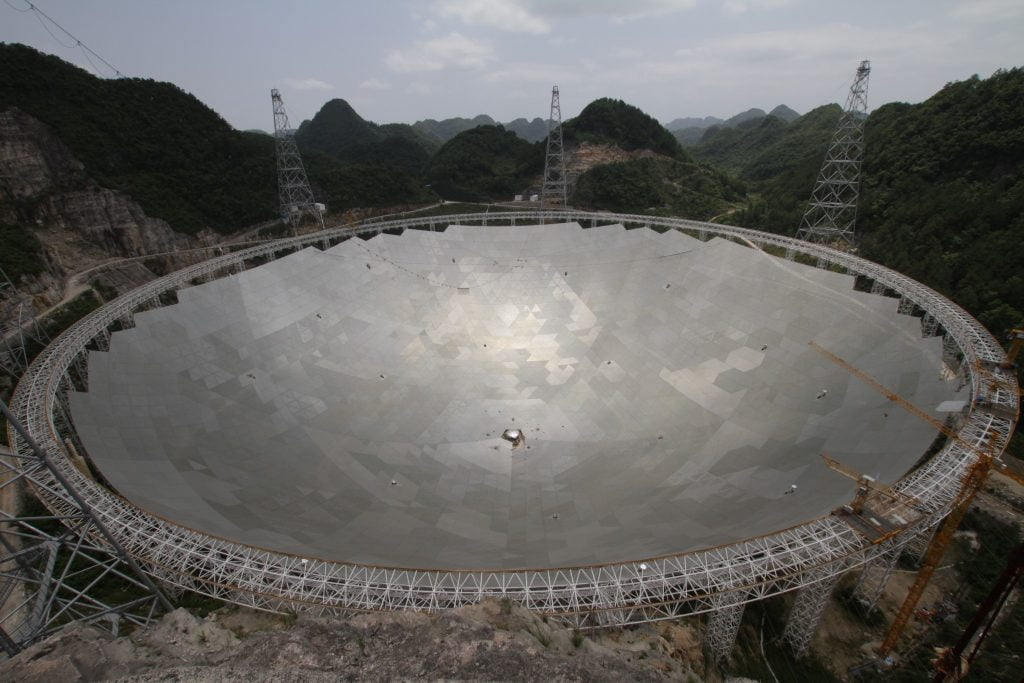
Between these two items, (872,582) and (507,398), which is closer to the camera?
(872,582)

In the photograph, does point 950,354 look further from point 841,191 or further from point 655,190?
point 655,190

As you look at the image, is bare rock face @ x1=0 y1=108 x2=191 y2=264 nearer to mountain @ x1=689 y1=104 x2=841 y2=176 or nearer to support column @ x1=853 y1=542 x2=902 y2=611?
support column @ x1=853 y1=542 x2=902 y2=611

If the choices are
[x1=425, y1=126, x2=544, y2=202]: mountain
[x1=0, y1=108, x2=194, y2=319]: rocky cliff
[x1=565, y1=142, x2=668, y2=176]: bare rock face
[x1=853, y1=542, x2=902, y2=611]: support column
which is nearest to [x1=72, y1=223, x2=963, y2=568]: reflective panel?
[x1=853, y1=542, x2=902, y2=611]: support column

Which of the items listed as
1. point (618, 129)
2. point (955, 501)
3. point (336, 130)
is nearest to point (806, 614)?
point (955, 501)

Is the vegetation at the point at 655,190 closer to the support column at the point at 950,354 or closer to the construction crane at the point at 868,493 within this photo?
the support column at the point at 950,354

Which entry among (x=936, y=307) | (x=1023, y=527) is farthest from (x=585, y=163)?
(x=1023, y=527)

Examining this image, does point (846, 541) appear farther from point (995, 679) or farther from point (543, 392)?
point (543, 392)
